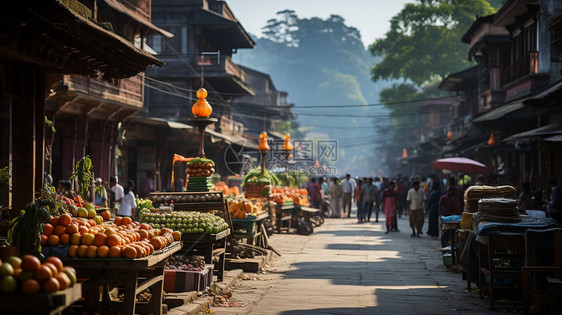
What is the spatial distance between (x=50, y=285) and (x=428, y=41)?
5420cm

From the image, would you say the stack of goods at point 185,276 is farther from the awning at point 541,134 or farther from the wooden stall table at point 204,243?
the awning at point 541,134

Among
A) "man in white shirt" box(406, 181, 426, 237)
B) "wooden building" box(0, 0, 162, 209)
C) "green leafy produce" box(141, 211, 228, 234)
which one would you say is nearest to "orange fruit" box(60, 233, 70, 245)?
"wooden building" box(0, 0, 162, 209)

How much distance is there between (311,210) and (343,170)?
437 ft

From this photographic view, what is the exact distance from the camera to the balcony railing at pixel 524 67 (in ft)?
74.7

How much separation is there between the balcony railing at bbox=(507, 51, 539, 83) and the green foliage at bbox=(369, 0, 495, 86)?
29489mm

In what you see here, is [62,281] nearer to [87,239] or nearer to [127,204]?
[87,239]

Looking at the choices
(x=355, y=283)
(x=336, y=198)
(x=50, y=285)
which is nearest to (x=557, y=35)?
(x=355, y=283)

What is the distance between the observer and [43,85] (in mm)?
9273

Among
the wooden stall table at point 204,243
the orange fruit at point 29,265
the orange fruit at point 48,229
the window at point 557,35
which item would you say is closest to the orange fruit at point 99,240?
the orange fruit at point 48,229

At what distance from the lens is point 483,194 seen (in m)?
11.0

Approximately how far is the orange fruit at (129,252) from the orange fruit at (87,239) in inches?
13.8

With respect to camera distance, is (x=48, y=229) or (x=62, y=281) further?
(x=48, y=229)

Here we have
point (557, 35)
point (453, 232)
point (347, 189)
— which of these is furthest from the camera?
point (347, 189)

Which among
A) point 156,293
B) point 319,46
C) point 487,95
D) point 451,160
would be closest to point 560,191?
point 451,160
